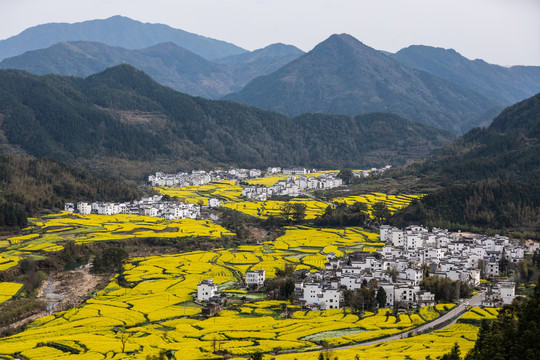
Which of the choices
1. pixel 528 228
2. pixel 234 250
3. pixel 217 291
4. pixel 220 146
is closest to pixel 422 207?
pixel 528 228

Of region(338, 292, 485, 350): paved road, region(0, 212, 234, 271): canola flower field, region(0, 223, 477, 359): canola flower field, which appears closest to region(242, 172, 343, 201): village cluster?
region(0, 212, 234, 271): canola flower field

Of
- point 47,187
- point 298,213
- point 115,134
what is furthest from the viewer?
point 115,134

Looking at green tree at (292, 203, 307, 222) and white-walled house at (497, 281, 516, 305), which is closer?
white-walled house at (497, 281, 516, 305)

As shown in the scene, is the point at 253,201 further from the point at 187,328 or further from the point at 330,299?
the point at 187,328

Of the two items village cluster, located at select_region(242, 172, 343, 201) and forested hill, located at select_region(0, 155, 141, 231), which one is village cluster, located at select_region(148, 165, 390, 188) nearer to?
village cluster, located at select_region(242, 172, 343, 201)

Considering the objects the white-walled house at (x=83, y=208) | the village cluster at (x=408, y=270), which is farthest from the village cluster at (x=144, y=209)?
the village cluster at (x=408, y=270)

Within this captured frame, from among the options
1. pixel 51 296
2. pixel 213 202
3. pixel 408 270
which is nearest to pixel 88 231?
pixel 51 296

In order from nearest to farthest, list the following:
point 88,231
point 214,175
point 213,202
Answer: point 88,231, point 213,202, point 214,175

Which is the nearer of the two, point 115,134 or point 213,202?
point 213,202
